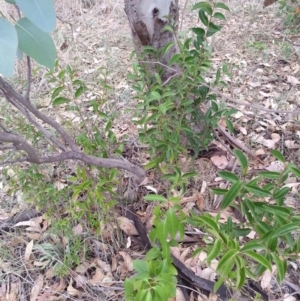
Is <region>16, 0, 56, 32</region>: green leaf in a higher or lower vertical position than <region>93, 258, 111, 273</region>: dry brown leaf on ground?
higher

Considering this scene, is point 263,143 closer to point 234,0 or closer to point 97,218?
point 97,218

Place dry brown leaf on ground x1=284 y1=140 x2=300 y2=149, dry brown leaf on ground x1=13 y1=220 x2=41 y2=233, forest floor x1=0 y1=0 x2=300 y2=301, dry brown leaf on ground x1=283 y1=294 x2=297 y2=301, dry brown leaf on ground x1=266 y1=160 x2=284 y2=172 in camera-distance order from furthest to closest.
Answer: dry brown leaf on ground x1=284 y1=140 x2=300 y2=149 → dry brown leaf on ground x1=266 y1=160 x2=284 y2=172 → dry brown leaf on ground x1=13 y1=220 x2=41 y2=233 → forest floor x1=0 y1=0 x2=300 y2=301 → dry brown leaf on ground x1=283 y1=294 x2=297 y2=301

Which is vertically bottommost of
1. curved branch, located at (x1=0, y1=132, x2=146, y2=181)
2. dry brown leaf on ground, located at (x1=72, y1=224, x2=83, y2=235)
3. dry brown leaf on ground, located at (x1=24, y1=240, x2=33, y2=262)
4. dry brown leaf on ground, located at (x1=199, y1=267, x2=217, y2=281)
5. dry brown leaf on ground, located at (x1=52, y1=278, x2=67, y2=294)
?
dry brown leaf on ground, located at (x1=199, y1=267, x2=217, y2=281)

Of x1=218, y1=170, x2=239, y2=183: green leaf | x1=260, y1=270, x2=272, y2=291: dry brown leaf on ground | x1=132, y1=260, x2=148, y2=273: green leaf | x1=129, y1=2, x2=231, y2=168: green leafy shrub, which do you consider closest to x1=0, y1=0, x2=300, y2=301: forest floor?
x1=260, y1=270, x2=272, y2=291: dry brown leaf on ground

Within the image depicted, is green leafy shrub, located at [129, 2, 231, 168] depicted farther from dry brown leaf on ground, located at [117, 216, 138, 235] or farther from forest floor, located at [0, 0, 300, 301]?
dry brown leaf on ground, located at [117, 216, 138, 235]

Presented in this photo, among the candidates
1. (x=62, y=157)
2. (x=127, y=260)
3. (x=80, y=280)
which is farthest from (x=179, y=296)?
(x=62, y=157)

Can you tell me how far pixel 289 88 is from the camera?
195cm

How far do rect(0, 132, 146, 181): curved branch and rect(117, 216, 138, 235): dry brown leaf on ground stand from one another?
6.5 inches

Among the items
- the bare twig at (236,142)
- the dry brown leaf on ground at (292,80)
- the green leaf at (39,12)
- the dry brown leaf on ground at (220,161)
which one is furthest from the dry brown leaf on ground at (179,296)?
the dry brown leaf on ground at (292,80)

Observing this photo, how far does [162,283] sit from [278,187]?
35cm

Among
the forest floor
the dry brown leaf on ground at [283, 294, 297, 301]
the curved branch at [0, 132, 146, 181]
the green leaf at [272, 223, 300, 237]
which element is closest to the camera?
the green leaf at [272, 223, 300, 237]

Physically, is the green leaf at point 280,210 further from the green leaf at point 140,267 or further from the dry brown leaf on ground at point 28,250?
the dry brown leaf on ground at point 28,250

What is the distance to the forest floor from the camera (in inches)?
45.4

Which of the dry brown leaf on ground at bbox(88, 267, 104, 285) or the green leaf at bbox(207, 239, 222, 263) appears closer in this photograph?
the green leaf at bbox(207, 239, 222, 263)
